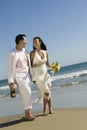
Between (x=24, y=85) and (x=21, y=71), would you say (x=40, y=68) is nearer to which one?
(x=21, y=71)

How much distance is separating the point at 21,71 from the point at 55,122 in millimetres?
1409

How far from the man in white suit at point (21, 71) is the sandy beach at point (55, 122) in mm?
328

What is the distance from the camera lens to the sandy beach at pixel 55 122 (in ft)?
19.8

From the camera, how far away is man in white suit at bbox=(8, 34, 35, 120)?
7.15 metres

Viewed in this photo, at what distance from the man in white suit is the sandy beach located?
328 mm

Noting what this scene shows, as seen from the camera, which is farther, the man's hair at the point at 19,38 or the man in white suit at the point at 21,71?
the man's hair at the point at 19,38

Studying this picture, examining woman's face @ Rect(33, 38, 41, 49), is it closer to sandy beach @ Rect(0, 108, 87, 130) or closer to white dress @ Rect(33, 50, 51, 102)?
white dress @ Rect(33, 50, 51, 102)

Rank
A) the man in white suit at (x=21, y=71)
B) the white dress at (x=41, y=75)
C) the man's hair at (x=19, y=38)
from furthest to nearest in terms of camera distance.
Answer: the white dress at (x=41, y=75) → the man's hair at (x=19, y=38) → the man in white suit at (x=21, y=71)

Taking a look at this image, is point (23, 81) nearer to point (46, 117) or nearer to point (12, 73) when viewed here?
point (12, 73)

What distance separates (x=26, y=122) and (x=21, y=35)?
1.88 meters

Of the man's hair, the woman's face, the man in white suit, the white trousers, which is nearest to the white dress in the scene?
the woman's face

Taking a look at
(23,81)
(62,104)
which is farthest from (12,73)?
(62,104)

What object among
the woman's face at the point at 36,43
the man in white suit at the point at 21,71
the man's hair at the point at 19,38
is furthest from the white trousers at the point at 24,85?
the woman's face at the point at 36,43

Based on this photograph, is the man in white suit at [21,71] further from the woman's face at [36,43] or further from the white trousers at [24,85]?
the woman's face at [36,43]
